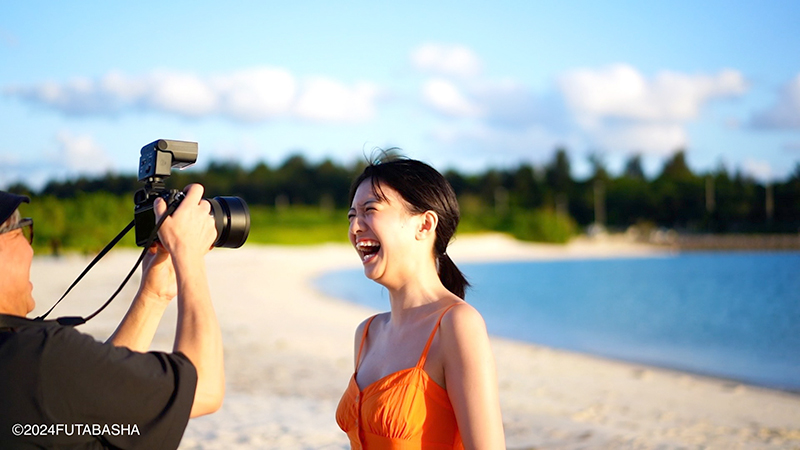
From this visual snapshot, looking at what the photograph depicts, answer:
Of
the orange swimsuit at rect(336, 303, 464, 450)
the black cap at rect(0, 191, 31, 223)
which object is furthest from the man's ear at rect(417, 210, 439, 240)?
the black cap at rect(0, 191, 31, 223)

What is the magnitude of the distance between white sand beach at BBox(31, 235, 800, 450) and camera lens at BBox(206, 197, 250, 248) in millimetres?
2765

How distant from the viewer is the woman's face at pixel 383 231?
1600mm

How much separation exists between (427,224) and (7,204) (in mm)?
892

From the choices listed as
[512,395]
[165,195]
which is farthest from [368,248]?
[512,395]

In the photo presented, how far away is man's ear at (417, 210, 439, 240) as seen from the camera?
5.30ft

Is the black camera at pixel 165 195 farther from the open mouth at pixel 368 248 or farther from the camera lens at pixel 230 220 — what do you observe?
the open mouth at pixel 368 248

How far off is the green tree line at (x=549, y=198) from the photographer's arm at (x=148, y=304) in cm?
3736

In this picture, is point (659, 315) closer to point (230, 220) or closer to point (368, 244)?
point (368, 244)

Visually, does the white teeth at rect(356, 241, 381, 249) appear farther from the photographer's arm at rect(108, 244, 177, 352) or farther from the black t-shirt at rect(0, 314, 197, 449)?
the black t-shirt at rect(0, 314, 197, 449)

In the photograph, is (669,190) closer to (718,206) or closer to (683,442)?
(718,206)

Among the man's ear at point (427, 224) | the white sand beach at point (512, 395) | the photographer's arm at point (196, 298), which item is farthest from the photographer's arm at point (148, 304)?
the white sand beach at point (512, 395)

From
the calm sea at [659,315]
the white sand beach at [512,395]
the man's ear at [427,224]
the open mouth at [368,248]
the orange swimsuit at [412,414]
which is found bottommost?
the calm sea at [659,315]

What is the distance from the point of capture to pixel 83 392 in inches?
39.6

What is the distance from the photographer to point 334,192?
57.6 meters
